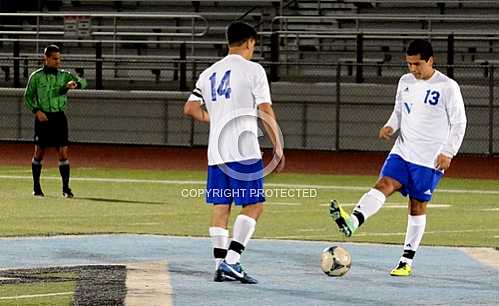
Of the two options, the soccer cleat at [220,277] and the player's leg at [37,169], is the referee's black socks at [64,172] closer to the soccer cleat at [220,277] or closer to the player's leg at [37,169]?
the player's leg at [37,169]

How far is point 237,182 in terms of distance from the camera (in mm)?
11977

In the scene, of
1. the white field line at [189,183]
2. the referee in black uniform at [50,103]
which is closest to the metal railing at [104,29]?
the white field line at [189,183]

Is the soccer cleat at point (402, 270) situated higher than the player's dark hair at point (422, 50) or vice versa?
the player's dark hair at point (422, 50)

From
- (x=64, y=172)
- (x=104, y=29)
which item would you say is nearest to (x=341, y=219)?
(x=64, y=172)

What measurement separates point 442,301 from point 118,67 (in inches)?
1049

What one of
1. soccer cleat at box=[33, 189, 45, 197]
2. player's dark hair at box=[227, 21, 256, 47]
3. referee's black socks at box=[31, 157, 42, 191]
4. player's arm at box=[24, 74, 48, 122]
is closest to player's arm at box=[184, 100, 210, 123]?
player's dark hair at box=[227, 21, 256, 47]

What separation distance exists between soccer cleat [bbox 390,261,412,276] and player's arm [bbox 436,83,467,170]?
2.93ft

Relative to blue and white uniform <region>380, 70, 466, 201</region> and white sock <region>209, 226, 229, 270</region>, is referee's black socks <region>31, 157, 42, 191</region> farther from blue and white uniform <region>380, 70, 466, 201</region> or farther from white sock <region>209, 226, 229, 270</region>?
white sock <region>209, 226, 229, 270</region>

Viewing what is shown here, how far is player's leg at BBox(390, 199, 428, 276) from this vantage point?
42.1ft

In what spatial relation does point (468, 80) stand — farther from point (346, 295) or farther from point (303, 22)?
point (346, 295)

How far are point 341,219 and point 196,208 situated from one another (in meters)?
8.15

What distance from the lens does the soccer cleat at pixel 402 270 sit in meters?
12.8

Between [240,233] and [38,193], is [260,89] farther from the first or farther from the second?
[38,193]

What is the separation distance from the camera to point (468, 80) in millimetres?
34094
